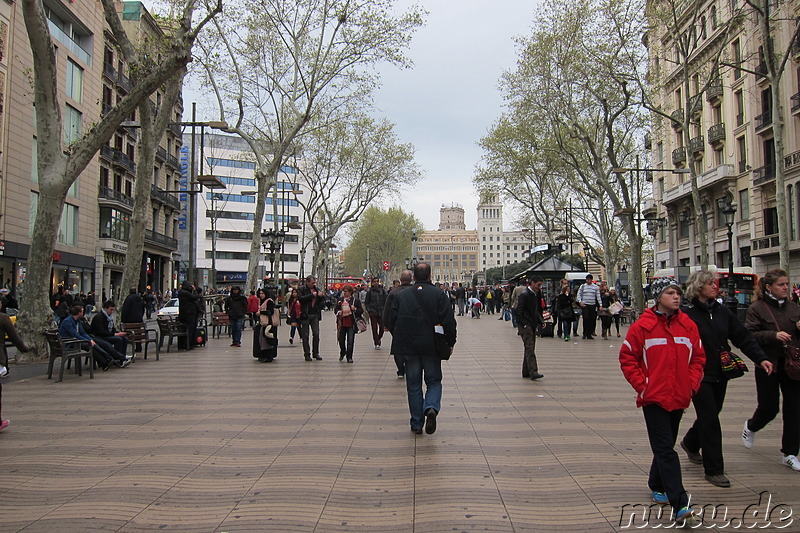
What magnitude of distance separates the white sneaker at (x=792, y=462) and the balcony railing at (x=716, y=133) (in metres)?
36.4

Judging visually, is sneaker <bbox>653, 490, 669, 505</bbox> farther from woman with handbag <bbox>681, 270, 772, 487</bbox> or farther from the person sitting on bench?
the person sitting on bench

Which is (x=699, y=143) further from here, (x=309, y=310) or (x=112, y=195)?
(x=112, y=195)

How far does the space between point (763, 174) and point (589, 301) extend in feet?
69.3

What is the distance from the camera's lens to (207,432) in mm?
6219

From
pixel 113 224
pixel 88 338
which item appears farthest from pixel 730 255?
pixel 113 224

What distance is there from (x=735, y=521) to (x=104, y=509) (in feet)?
13.2

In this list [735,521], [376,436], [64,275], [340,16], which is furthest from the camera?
[64,275]

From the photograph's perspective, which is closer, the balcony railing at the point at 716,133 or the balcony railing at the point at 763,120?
the balcony railing at the point at 763,120

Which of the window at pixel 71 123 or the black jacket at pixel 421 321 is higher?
the window at pixel 71 123

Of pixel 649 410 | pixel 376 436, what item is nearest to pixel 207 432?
pixel 376 436

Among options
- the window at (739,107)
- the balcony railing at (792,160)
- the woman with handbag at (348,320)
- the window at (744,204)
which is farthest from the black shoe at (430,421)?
the window at (739,107)

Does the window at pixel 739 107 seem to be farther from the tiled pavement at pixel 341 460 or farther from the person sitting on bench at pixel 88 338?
the person sitting on bench at pixel 88 338

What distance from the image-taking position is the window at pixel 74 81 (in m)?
31.5

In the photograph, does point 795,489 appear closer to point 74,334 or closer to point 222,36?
point 74,334
